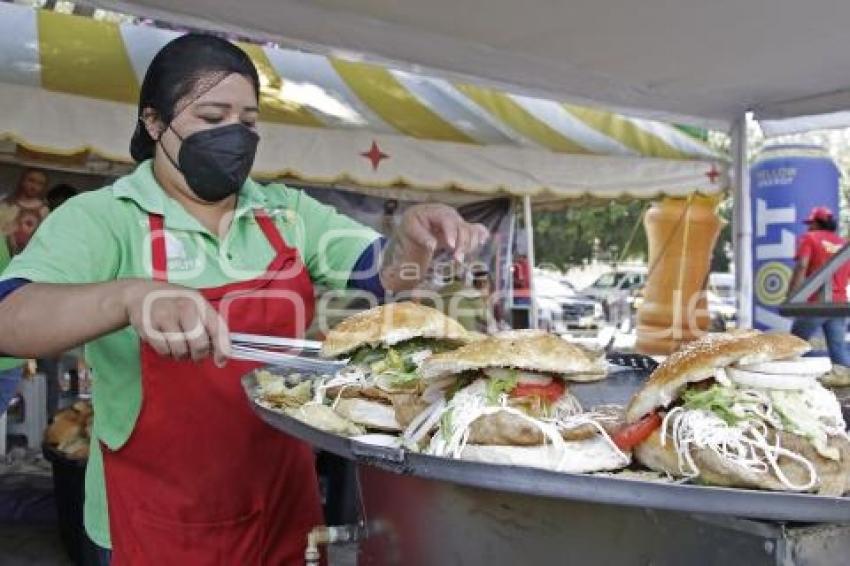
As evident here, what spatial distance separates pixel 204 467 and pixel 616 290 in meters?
17.7

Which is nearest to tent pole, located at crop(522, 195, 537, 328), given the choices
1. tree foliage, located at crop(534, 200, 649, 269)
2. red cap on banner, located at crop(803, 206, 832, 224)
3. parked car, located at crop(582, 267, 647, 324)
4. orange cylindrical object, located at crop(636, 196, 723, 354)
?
orange cylindrical object, located at crop(636, 196, 723, 354)

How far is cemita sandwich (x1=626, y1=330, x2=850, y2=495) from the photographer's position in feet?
3.45

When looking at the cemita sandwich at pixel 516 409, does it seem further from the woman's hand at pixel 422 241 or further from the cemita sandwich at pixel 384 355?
the woman's hand at pixel 422 241

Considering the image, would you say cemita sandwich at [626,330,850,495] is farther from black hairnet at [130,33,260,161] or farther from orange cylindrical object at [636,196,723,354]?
orange cylindrical object at [636,196,723,354]

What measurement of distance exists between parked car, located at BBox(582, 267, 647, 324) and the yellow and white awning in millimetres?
8766

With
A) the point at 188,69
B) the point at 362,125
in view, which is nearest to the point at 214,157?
the point at 188,69

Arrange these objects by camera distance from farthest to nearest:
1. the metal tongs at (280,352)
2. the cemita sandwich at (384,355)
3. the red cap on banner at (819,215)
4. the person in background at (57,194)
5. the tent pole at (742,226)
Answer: the red cap on banner at (819,215) < the tent pole at (742,226) < the person in background at (57,194) < the cemita sandwich at (384,355) < the metal tongs at (280,352)

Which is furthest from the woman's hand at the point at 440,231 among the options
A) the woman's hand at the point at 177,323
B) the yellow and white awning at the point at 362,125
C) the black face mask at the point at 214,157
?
the yellow and white awning at the point at 362,125

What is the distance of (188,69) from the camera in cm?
181

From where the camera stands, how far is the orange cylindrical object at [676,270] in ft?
24.6

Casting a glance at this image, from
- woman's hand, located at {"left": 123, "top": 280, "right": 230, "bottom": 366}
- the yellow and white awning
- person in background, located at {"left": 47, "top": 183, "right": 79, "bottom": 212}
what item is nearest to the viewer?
woman's hand, located at {"left": 123, "top": 280, "right": 230, "bottom": 366}

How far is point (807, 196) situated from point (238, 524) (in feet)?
27.0

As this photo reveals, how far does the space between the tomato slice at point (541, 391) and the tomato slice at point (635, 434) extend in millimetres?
161

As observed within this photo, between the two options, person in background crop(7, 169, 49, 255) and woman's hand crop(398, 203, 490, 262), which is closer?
woman's hand crop(398, 203, 490, 262)
